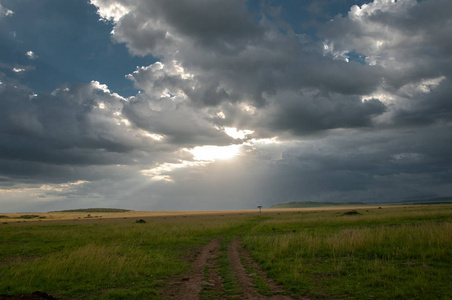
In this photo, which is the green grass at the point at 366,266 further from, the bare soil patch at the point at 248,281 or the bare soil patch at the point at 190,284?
the bare soil patch at the point at 190,284

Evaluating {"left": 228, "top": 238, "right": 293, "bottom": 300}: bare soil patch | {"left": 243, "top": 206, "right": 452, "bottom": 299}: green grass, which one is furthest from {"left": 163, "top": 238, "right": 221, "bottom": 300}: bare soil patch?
{"left": 243, "top": 206, "right": 452, "bottom": 299}: green grass

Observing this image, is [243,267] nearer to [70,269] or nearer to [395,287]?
[395,287]

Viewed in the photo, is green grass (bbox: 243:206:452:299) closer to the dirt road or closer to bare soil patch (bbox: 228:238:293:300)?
bare soil patch (bbox: 228:238:293:300)

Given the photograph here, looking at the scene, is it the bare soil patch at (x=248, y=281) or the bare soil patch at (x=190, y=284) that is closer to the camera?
the bare soil patch at (x=248, y=281)

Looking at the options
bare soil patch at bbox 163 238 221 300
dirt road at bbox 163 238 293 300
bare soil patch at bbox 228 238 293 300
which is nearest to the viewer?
bare soil patch at bbox 228 238 293 300

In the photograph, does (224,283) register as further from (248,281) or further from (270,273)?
(270,273)

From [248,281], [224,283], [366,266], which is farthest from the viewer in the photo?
[366,266]

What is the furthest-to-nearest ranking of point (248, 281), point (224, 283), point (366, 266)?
point (366, 266) → point (248, 281) → point (224, 283)

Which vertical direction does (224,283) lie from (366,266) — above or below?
below

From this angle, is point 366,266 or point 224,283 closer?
point 224,283

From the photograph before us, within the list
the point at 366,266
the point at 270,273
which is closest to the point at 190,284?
the point at 270,273

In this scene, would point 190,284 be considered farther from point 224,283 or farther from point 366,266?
point 366,266

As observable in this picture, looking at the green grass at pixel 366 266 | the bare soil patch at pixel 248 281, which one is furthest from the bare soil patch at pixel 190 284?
the green grass at pixel 366 266

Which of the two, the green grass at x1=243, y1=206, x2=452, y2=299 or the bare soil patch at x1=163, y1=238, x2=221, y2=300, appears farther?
the bare soil patch at x1=163, y1=238, x2=221, y2=300
